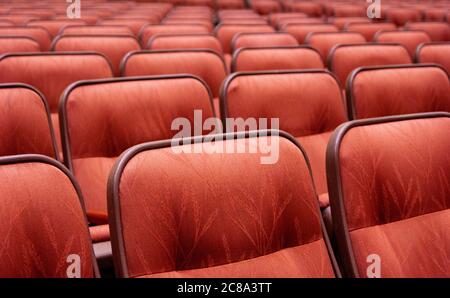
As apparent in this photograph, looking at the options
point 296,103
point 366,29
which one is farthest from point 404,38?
point 296,103

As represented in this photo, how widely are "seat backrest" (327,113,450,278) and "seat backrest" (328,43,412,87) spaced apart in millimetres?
449

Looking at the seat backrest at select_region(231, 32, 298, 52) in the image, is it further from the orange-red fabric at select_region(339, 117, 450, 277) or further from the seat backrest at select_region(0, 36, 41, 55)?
the orange-red fabric at select_region(339, 117, 450, 277)

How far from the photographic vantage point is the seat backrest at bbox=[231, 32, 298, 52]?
0.97 metres

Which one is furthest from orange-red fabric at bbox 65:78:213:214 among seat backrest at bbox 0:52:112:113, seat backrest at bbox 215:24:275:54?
seat backrest at bbox 215:24:275:54

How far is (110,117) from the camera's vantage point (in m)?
0.53

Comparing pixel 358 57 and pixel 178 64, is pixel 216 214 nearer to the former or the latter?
pixel 178 64

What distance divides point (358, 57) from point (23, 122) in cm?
60

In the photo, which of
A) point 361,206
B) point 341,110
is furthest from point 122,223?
point 341,110

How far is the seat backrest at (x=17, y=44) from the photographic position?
791mm

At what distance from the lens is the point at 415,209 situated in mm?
396

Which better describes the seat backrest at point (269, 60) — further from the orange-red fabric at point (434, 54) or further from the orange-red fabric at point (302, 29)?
the orange-red fabric at point (302, 29)
